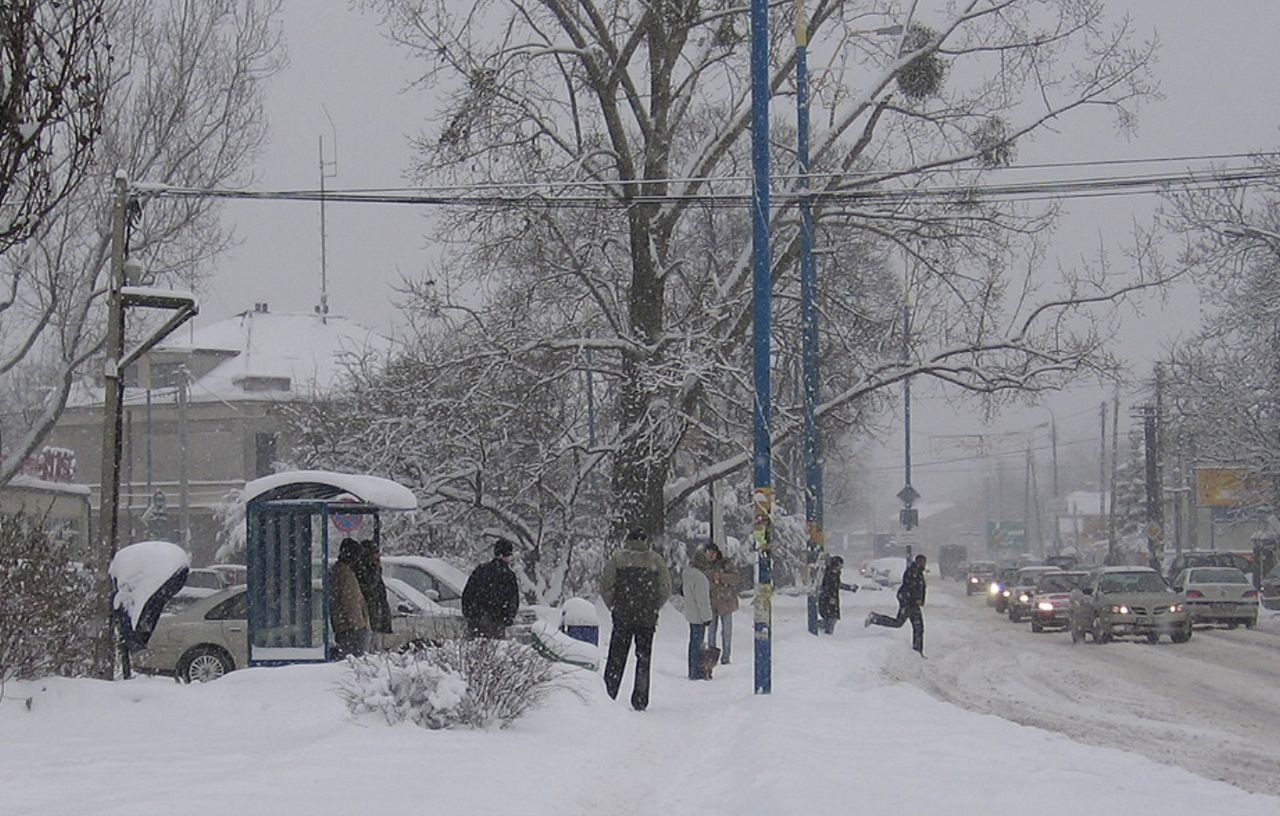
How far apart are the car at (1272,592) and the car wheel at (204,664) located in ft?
122

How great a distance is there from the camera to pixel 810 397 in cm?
2697

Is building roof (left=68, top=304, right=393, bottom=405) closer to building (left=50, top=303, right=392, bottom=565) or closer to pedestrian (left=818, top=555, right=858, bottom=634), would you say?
building (left=50, top=303, right=392, bottom=565)

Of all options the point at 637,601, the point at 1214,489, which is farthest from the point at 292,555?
the point at 1214,489

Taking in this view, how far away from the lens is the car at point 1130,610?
106ft

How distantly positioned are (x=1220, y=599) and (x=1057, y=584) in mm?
4301

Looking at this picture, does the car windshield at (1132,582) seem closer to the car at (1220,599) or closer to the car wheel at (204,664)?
the car at (1220,599)

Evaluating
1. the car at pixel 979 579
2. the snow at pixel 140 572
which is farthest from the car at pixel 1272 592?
the snow at pixel 140 572

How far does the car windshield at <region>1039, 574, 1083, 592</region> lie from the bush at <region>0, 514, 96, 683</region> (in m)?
30.0

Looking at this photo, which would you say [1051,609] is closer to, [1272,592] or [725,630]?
[1272,592]

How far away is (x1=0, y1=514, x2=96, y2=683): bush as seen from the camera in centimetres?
1220

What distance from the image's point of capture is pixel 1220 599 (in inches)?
1501

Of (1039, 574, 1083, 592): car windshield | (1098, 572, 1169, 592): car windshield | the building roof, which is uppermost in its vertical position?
the building roof

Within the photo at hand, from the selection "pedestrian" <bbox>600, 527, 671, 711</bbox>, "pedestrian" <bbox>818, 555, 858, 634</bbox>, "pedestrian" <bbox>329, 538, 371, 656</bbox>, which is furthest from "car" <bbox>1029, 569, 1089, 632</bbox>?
"pedestrian" <bbox>329, 538, 371, 656</bbox>

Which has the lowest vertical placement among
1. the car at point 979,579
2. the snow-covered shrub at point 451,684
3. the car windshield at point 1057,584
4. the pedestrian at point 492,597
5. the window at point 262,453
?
the car at point 979,579
